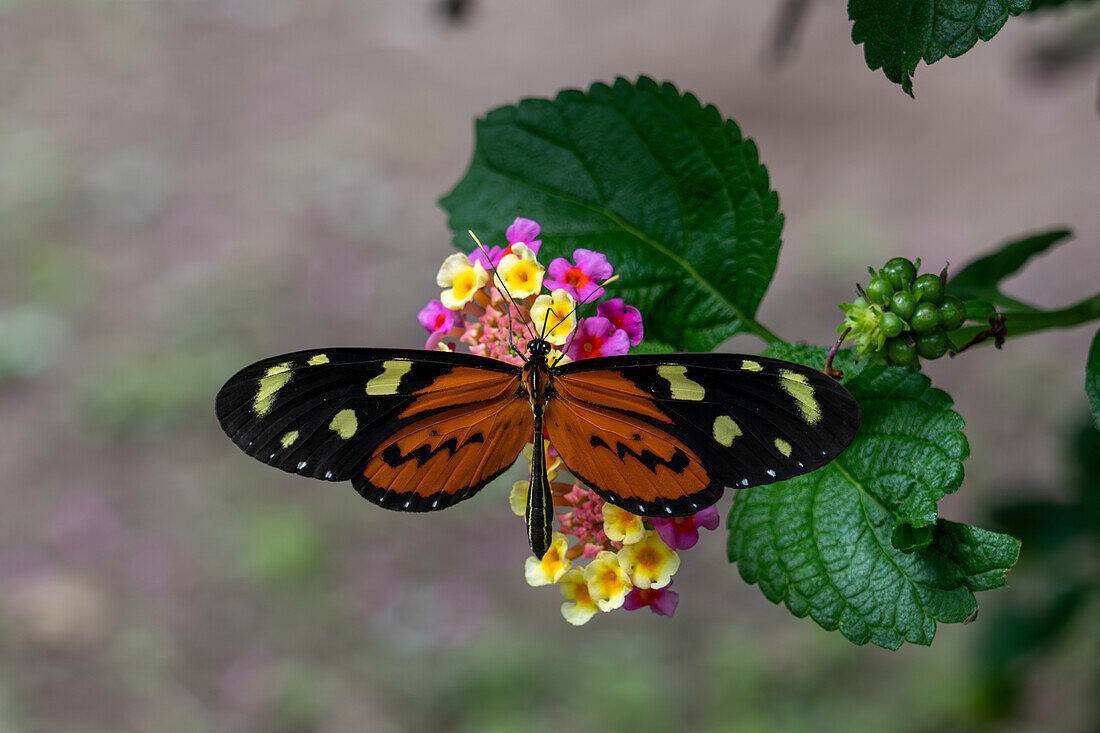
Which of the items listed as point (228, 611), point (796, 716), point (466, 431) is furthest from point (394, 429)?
point (228, 611)

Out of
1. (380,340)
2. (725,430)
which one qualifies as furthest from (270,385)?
Answer: (380,340)

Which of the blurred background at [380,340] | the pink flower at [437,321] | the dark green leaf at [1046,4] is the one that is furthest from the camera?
the blurred background at [380,340]

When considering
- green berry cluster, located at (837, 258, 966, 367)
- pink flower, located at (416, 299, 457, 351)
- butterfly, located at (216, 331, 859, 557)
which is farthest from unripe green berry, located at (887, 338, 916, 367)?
pink flower, located at (416, 299, 457, 351)

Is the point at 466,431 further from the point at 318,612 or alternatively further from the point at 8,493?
the point at 8,493

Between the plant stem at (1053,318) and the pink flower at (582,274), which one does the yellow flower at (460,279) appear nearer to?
the pink flower at (582,274)

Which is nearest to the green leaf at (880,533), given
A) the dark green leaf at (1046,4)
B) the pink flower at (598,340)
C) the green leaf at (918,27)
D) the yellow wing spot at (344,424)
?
the pink flower at (598,340)

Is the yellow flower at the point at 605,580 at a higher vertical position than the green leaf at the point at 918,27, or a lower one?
lower
